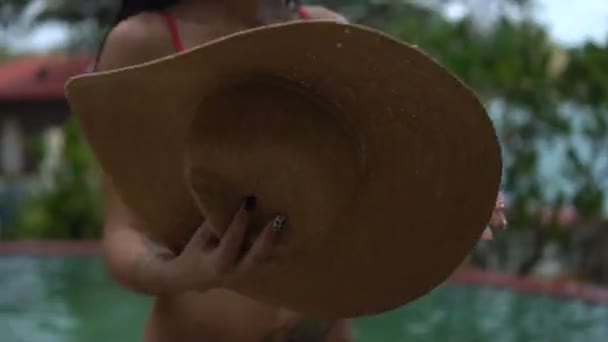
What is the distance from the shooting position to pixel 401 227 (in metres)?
0.82

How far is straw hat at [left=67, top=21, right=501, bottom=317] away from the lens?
70cm

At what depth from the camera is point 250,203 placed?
758 mm

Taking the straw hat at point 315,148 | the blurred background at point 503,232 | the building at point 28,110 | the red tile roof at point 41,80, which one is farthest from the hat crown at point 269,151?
the building at point 28,110

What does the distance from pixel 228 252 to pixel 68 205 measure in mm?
6588

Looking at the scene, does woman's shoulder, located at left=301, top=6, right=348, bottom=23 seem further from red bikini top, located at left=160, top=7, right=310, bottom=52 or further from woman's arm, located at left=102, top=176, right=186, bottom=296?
woman's arm, located at left=102, top=176, right=186, bottom=296

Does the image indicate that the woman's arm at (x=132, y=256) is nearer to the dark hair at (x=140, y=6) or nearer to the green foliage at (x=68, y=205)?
the dark hair at (x=140, y=6)

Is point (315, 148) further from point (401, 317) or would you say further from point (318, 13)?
point (401, 317)

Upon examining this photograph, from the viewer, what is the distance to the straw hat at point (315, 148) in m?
0.70

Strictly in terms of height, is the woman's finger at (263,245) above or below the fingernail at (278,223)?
below

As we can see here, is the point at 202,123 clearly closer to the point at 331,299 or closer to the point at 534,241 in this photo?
the point at 331,299

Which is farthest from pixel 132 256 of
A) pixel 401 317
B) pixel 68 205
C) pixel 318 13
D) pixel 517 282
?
pixel 68 205

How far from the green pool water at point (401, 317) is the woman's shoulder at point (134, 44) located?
2.77m

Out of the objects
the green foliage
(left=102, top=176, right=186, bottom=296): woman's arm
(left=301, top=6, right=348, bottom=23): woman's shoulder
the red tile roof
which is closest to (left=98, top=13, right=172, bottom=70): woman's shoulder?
(left=102, top=176, right=186, bottom=296): woman's arm

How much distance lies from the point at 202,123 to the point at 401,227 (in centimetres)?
21
